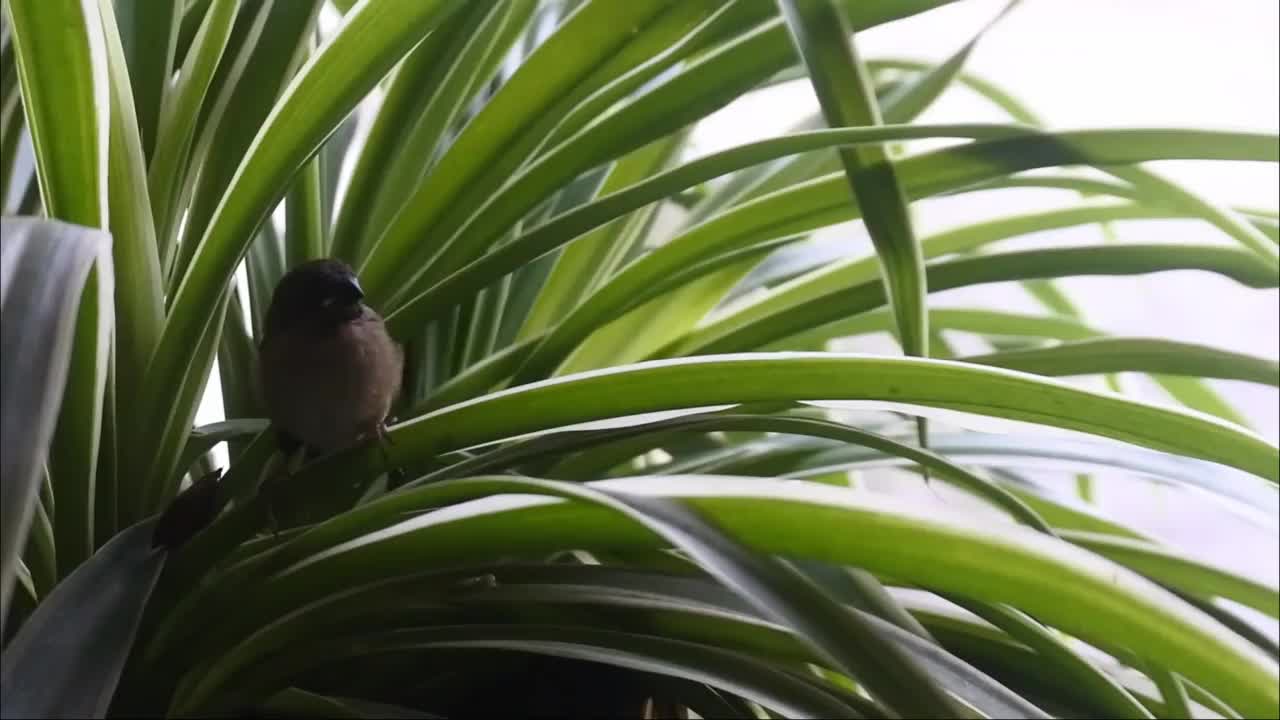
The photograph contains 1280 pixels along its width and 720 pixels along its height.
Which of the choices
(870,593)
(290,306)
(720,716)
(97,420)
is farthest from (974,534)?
(290,306)

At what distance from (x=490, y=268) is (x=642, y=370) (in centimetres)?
15

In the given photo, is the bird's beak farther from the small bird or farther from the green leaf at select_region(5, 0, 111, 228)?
the green leaf at select_region(5, 0, 111, 228)

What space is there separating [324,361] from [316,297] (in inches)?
2.7

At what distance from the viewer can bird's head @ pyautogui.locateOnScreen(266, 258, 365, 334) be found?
59cm

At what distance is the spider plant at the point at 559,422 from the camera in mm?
320

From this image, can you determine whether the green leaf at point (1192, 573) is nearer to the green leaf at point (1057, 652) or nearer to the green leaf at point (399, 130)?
the green leaf at point (1057, 652)

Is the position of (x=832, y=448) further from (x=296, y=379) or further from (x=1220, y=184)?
(x=1220, y=184)

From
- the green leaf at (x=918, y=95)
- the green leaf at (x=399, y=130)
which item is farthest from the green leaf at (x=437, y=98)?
the green leaf at (x=918, y=95)

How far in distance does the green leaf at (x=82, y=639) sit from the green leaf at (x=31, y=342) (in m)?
0.07

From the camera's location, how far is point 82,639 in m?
0.35

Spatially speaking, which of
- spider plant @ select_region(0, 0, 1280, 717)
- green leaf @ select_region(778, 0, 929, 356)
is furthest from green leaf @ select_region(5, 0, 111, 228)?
green leaf @ select_region(778, 0, 929, 356)

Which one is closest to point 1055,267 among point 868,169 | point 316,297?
point 868,169

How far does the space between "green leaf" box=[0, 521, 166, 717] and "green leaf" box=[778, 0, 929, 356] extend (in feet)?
1.03

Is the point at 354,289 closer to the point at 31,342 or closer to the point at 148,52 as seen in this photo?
the point at 148,52
